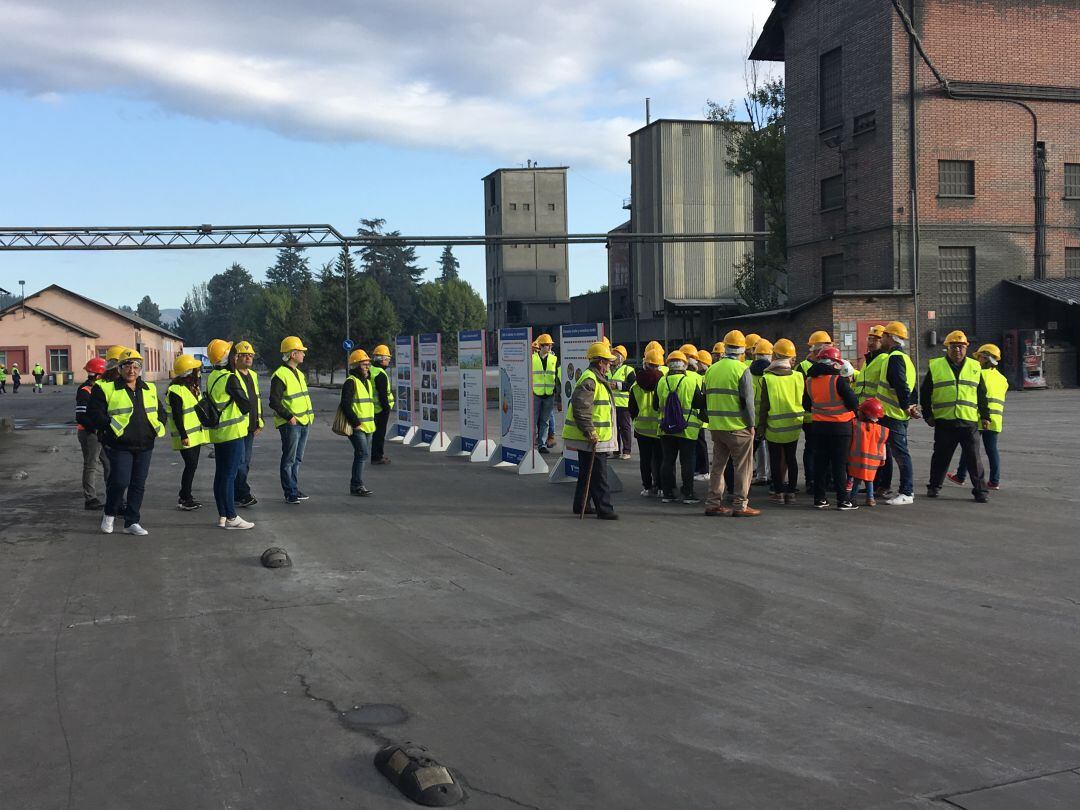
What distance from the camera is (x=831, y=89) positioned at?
38.4m

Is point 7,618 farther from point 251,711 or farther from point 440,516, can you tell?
point 440,516

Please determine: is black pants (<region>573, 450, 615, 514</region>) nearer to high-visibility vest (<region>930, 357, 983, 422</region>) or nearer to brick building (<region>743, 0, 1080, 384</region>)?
high-visibility vest (<region>930, 357, 983, 422</region>)

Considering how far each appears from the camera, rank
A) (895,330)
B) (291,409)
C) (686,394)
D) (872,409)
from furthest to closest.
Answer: (686,394), (291,409), (895,330), (872,409)

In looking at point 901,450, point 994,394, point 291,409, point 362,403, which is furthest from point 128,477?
point 994,394

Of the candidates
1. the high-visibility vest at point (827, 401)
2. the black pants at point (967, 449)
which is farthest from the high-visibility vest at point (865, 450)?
the black pants at point (967, 449)

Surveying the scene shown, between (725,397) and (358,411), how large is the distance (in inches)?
204

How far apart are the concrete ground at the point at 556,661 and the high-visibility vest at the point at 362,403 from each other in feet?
8.24

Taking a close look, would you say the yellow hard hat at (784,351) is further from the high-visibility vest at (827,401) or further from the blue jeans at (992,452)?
the blue jeans at (992,452)

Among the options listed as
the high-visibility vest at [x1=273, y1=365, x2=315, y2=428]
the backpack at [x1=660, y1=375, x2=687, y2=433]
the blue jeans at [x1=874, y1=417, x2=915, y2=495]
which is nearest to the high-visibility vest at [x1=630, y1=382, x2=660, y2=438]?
the backpack at [x1=660, y1=375, x2=687, y2=433]

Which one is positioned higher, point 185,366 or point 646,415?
point 185,366

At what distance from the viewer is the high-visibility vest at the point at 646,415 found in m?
13.7

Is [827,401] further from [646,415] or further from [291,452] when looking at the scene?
[291,452]

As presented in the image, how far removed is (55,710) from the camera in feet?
18.2

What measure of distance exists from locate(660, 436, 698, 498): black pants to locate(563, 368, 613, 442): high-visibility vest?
1301 millimetres
